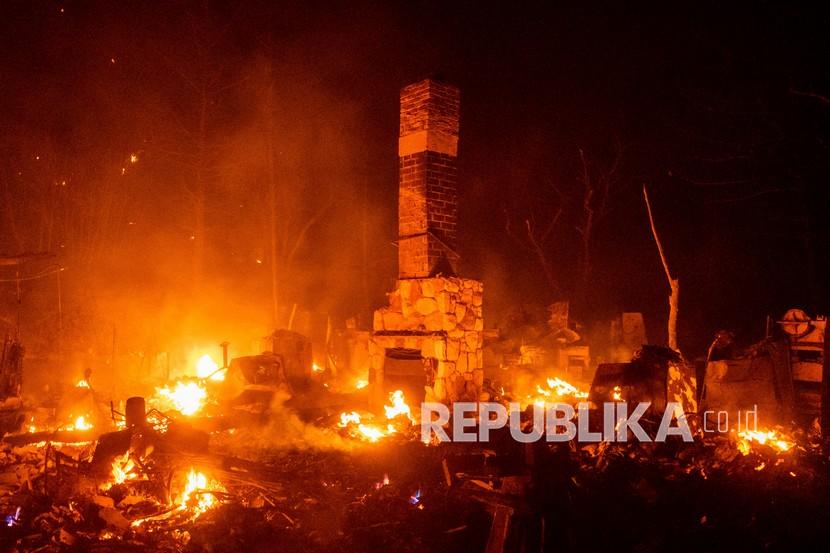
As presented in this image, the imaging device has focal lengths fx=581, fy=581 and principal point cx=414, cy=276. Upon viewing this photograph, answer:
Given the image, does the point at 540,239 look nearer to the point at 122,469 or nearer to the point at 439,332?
the point at 439,332

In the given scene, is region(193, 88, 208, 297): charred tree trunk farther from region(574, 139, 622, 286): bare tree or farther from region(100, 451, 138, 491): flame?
region(574, 139, 622, 286): bare tree

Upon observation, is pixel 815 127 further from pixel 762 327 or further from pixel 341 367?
pixel 341 367

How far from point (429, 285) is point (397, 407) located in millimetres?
2209

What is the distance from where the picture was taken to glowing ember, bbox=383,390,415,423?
10094mm

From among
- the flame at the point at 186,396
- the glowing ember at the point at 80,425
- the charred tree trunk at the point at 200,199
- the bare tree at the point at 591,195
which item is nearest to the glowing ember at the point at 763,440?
the flame at the point at 186,396

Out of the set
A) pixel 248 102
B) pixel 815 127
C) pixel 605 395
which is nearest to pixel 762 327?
pixel 815 127

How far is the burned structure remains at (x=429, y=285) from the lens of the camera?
10.2m

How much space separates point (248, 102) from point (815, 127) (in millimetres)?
21299

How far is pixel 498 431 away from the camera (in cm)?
879

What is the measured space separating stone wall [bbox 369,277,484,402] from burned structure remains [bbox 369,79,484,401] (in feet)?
0.06

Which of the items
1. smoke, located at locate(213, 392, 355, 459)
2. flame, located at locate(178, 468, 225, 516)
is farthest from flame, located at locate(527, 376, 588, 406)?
flame, located at locate(178, 468, 225, 516)

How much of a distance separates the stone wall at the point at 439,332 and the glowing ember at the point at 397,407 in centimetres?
29

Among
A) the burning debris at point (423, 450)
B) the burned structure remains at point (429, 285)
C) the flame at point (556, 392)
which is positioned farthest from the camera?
the flame at point (556, 392)

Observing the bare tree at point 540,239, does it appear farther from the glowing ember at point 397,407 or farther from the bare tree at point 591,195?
the glowing ember at point 397,407
